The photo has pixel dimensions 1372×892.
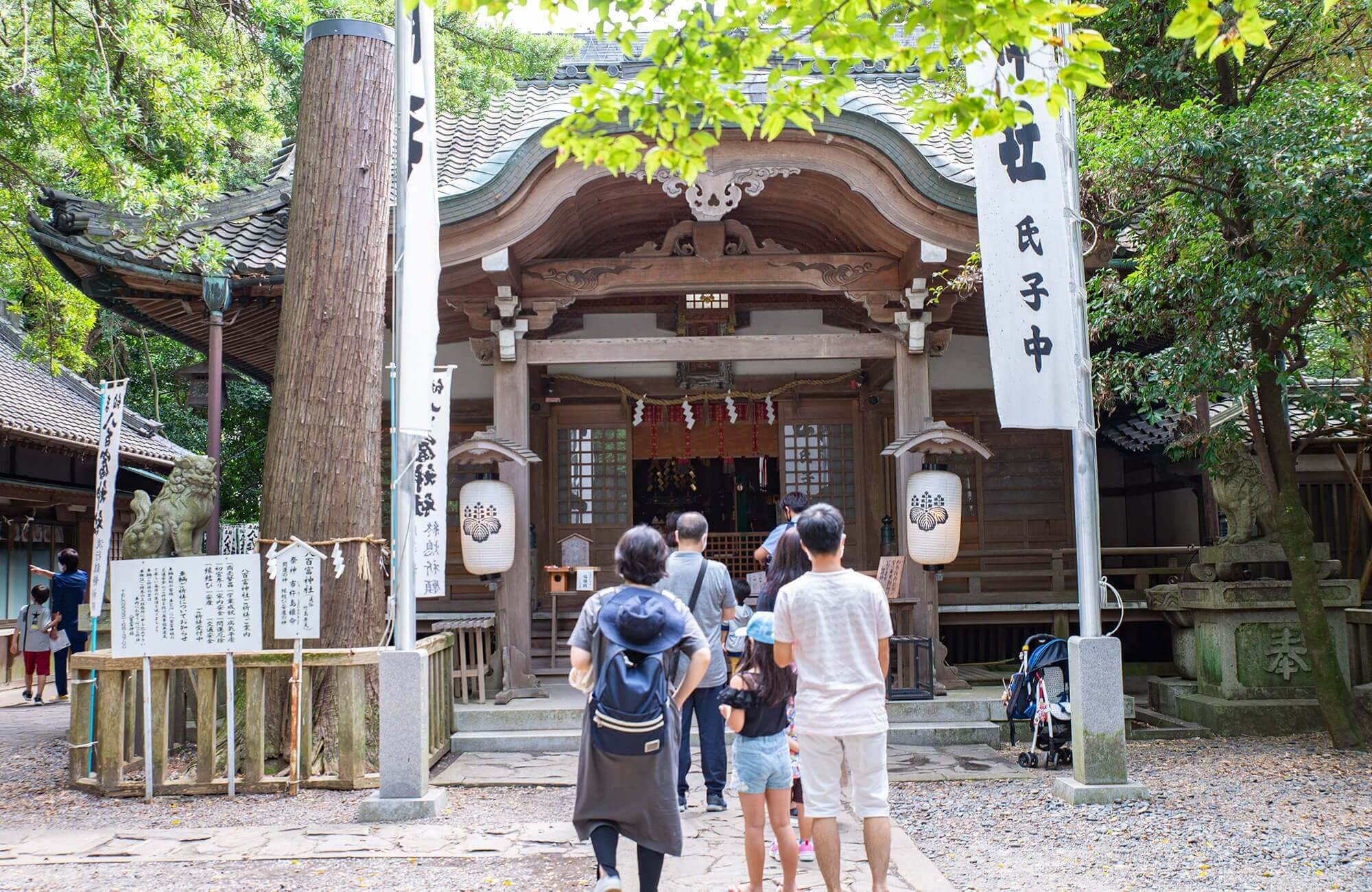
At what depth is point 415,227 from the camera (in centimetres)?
635

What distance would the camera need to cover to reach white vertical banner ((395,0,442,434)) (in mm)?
6246

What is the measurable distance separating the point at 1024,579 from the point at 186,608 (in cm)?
874

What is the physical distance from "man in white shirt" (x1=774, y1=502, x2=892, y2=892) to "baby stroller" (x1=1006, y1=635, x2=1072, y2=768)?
3645 mm

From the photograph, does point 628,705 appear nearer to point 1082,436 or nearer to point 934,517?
point 1082,436

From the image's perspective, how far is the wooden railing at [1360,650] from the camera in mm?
9258

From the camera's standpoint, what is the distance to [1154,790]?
6.54 m

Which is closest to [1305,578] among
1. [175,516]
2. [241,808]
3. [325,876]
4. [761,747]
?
[761,747]

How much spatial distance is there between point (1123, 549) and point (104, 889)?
31.3 ft

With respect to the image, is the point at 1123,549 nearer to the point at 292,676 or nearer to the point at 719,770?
the point at 719,770

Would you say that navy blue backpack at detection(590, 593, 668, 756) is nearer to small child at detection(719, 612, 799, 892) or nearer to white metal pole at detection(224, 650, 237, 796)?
small child at detection(719, 612, 799, 892)

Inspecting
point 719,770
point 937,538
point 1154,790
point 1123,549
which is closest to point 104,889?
point 719,770

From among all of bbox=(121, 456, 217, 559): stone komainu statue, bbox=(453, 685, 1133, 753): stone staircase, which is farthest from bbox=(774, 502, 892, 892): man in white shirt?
bbox=(121, 456, 217, 559): stone komainu statue

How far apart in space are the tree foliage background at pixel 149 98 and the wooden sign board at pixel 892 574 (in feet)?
21.3

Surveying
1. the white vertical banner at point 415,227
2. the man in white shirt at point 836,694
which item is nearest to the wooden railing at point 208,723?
the white vertical banner at point 415,227
